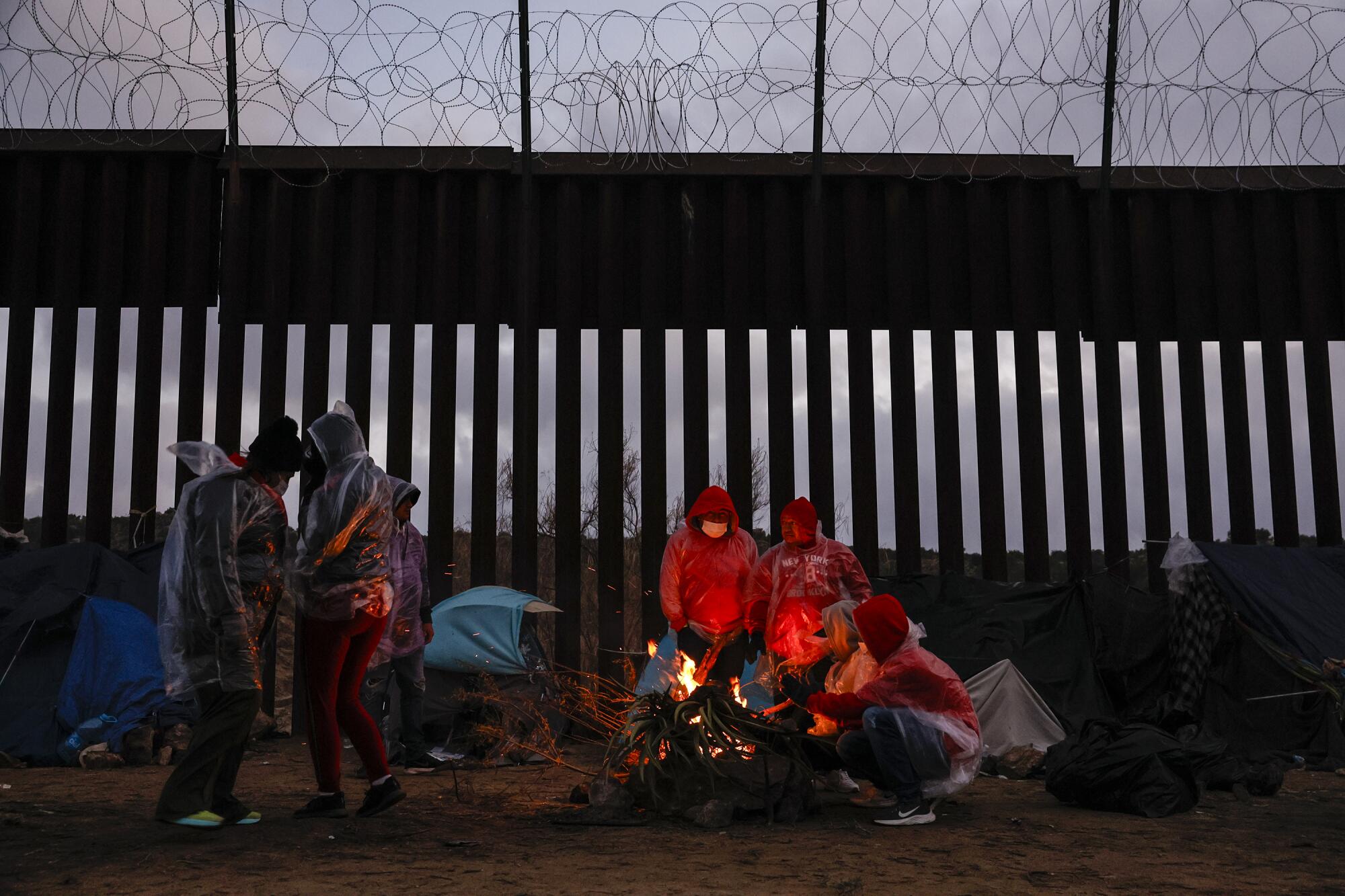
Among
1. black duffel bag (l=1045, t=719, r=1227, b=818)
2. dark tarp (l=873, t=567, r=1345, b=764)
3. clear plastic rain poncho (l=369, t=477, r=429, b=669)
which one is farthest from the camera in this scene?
dark tarp (l=873, t=567, r=1345, b=764)

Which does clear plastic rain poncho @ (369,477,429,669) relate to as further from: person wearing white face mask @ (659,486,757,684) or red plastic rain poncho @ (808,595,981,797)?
red plastic rain poncho @ (808,595,981,797)

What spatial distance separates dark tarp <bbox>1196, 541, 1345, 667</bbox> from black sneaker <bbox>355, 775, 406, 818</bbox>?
5.25m

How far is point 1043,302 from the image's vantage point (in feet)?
28.9

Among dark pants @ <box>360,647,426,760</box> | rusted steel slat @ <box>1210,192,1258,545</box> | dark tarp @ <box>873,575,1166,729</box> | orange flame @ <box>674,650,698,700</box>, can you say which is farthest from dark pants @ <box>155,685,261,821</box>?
rusted steel slat @ <box>1210,192,1258,545</box>

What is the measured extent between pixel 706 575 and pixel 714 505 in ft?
1.32

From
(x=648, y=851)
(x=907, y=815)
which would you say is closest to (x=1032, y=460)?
(x=907, y=815)

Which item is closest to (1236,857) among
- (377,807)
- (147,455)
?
(377,807)

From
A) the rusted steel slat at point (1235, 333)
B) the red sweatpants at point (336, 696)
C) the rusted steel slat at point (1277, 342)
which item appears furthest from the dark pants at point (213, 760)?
the rusted steel slat at point (1277, 342)

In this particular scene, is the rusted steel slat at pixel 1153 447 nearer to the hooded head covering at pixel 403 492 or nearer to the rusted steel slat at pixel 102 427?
the hooded head covering at pixel 403 492

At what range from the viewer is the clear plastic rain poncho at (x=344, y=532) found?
434 cm

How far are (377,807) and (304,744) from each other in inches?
134

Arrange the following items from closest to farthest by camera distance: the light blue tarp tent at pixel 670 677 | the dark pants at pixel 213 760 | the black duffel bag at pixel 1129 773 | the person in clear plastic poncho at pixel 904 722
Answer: the dark pants at pixel 213 760, the person in clear plastic poncho at pixel 904 722, the black duffel bag at pixel 1129 773, the light blue tarp tent at pixel 670 677

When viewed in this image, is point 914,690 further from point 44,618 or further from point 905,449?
point 44,618

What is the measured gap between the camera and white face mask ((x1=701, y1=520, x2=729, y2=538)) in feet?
21.8
